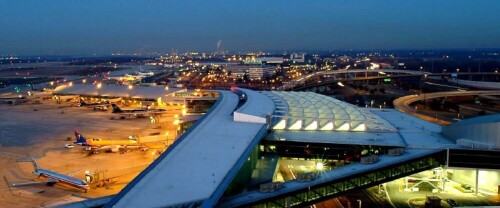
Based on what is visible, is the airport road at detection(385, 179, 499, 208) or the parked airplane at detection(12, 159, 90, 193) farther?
the parked airplane at detection(12, 159, 90, 193)

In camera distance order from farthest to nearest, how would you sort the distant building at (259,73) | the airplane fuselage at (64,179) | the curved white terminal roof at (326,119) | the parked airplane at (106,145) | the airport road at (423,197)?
the distant building at (259,73), the parked airplane at (106,145), the curved white terminal roof at (326,119), the airplane fuselage at (64,179), the airport road at (423,197)

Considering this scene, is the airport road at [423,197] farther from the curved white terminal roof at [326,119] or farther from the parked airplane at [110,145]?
the parked airplane at [110,145]

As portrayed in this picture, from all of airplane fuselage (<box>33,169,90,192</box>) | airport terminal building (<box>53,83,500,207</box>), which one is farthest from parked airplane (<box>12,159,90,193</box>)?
airport terminal building (<box>53,83,500,207</box>)

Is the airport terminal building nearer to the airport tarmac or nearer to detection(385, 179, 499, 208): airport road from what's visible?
detection(385, 179, 499, 208): airport road

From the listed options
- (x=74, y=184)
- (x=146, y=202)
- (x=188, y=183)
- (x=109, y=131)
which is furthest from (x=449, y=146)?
(x=109, y=131)

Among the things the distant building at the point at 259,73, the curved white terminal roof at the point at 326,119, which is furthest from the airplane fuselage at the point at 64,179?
the distant building at the point at 259,73

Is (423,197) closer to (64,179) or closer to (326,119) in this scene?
(326,119)

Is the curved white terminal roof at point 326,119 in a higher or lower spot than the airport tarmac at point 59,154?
higher

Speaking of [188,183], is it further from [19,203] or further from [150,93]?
[150,93]
